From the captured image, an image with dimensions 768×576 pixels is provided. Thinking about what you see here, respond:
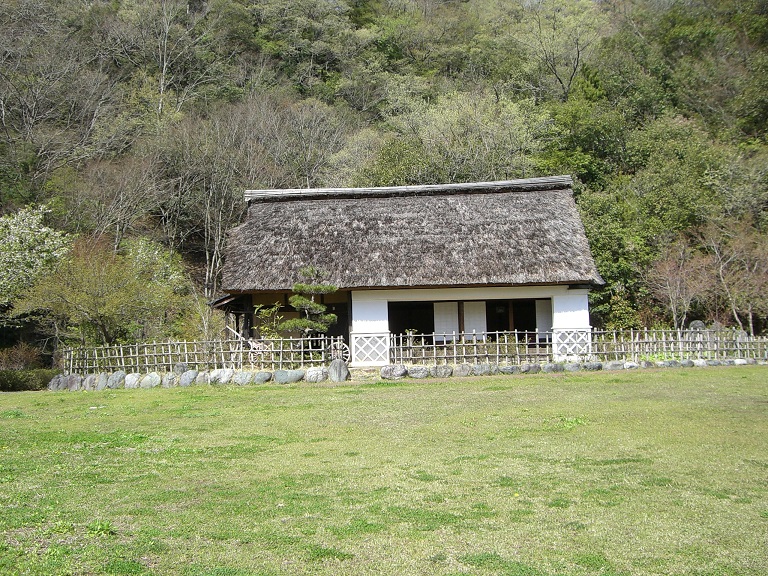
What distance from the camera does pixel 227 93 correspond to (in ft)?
117

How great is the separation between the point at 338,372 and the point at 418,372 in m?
1.81

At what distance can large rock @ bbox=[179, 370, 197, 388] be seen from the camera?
51.9 feet

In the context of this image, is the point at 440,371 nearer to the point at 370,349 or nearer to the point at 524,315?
the point at 370,349

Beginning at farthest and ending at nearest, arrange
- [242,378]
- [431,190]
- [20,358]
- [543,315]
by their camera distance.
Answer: [20,358] → [431,190] → [543,315] → [242,378]

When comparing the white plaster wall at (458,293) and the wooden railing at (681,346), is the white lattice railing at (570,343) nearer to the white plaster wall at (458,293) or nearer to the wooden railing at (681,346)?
the wooden railing at (681,346)

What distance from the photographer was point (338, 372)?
52.0ft

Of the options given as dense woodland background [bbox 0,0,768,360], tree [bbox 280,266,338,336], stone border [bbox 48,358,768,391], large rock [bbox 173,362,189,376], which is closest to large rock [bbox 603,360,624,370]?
stone border [bbox 48,358,768,391]

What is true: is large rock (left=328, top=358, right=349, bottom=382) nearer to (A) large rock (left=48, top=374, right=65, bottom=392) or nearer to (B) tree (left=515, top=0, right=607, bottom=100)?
(A) large rock (left=48, top=374, right=65, bottom=392)

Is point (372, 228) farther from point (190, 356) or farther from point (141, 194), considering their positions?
point (141, 194)

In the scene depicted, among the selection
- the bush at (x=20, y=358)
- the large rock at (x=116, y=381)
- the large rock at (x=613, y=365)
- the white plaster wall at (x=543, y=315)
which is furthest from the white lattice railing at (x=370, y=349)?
the bush at (x=20, y=358)

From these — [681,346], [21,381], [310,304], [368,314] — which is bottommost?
[21,381]

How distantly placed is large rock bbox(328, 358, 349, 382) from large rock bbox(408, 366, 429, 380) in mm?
1450

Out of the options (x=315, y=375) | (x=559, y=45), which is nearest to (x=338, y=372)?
(x=315, y=375)

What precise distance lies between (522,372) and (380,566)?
12143 millimetres
